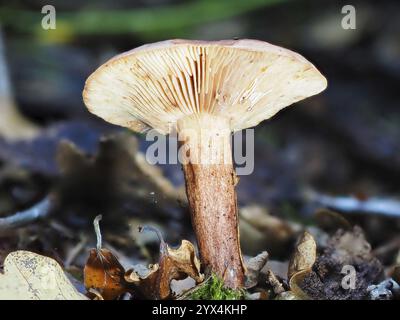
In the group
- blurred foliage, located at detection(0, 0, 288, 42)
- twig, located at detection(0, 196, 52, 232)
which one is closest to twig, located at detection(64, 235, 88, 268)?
twig, located at detection(0, 196, 52, 232)

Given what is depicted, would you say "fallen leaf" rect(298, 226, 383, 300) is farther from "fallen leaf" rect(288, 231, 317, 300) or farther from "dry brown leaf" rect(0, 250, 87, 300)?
"dry brown leaf" rect(0, 250, 87, 300)

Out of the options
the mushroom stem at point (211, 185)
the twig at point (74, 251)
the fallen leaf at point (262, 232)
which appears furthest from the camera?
the fallen leaf at point (262, 232)

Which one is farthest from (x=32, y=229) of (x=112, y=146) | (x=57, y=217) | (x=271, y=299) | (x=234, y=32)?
(x=234, y=32)

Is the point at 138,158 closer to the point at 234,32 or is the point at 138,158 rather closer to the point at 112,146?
the point at 112,146

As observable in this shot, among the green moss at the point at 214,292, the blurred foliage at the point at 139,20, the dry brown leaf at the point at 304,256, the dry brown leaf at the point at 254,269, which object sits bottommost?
the green moss at the point at 214,292

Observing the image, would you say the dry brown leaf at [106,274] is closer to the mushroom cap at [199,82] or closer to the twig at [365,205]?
the mushroom cap at [199,82]

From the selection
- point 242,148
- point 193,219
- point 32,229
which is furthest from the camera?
point 242,148

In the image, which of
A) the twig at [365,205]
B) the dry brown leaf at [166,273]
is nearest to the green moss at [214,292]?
the dry brown leaf at [166,273]

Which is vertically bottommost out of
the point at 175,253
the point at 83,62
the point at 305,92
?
the point at 175,253
